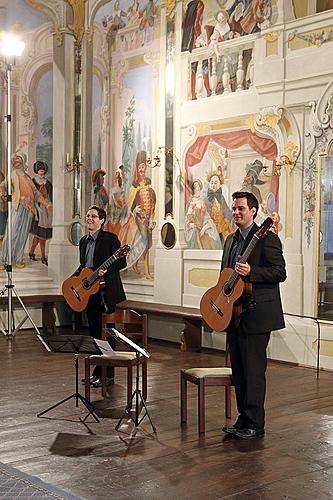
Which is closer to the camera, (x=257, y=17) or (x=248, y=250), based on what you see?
(x=248, y=250)

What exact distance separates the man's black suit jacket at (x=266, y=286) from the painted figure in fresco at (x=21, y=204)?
7428mm

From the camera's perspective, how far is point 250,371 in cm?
561

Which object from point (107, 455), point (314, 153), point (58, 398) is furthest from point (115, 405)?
point (314, 153)

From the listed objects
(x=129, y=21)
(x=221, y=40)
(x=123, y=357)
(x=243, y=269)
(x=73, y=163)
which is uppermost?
(x=129, y=21)

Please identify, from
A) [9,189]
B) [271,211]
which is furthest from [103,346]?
[9,189]

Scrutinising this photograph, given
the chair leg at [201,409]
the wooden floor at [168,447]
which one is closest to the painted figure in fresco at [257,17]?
the wooden floor at [168,447]

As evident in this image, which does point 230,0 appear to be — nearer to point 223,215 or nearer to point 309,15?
point 309,15

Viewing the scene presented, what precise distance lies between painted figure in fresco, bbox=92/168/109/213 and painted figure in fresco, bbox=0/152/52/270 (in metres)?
0.92

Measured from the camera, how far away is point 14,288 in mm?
12094

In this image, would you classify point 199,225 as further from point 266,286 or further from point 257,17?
point 266,286

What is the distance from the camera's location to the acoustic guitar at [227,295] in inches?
215

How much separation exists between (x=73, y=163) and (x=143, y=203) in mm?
1775

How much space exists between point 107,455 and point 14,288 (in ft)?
23.6

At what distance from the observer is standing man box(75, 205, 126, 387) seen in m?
→ 7.56
